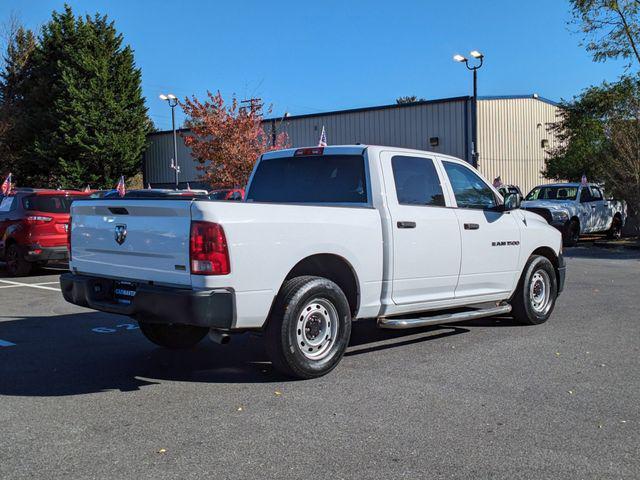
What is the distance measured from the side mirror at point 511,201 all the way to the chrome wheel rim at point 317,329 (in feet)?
9.05

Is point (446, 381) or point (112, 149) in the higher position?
point (112, 149)

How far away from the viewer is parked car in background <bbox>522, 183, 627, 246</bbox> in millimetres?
20469

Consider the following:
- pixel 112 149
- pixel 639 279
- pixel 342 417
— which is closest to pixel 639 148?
pixel 639 279

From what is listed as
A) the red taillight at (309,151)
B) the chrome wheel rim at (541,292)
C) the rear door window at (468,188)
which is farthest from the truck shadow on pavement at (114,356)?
the red taillight at (309,151)

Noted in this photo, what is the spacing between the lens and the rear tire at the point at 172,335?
6.62m

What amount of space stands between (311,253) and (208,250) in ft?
3.12

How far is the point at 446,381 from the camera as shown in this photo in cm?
550

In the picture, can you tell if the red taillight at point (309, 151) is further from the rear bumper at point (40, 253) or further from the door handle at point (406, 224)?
the rear bumper at point (40, 253)

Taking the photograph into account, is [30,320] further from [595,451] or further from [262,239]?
[595,451]

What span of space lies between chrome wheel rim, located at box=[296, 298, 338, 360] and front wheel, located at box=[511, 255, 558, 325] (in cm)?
307

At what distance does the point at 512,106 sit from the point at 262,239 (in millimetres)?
32187

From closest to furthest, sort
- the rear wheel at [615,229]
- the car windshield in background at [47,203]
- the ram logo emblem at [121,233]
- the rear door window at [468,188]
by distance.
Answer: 1. the ram logo emblem at [121,233]
2. the rear door window at [468,188]
3. the car windshield in background at [47,203]
4. the rear wheel at [615,229]

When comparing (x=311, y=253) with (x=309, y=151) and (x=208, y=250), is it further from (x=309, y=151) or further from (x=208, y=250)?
(x=309, y=151)

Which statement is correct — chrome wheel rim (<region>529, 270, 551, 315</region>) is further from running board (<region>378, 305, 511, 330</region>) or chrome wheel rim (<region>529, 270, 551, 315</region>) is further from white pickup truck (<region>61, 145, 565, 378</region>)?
running board (<region>378, 305, 511, 330</region>)
